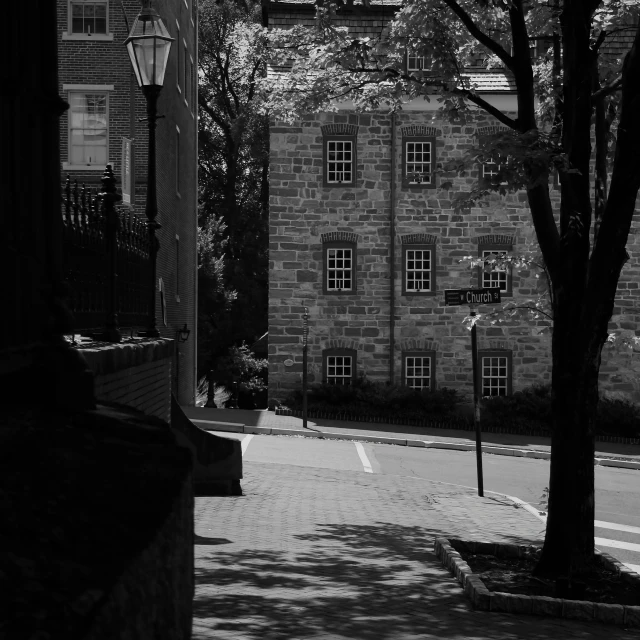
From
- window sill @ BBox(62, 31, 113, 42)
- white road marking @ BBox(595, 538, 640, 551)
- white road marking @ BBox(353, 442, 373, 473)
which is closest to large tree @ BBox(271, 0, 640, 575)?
white road marking @ BBox(595, 538, 640, 551)

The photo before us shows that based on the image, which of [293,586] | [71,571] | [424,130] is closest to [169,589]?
[71,571]

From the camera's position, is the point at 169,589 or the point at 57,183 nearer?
the point at 169,589

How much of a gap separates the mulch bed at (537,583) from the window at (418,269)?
23.7 metres

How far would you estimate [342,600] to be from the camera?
757 centimetres

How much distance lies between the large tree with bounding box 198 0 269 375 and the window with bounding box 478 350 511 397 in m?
14.0

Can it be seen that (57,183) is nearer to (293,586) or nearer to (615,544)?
(293,586)

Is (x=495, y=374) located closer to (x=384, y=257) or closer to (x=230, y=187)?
(x=384, y=257)

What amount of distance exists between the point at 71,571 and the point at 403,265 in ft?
102

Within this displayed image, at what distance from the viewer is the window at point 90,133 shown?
27.3 metres

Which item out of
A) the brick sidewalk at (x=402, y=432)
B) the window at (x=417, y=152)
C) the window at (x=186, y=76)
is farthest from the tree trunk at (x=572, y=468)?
the window at (x=186, y=76)

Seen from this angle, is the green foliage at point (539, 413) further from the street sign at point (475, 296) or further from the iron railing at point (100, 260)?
the iron railing at point (100, 260)

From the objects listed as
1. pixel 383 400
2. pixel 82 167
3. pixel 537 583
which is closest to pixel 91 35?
pixel 82 167

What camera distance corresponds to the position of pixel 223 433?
86.0 ft

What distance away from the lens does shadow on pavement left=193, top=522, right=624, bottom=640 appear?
6.55m
